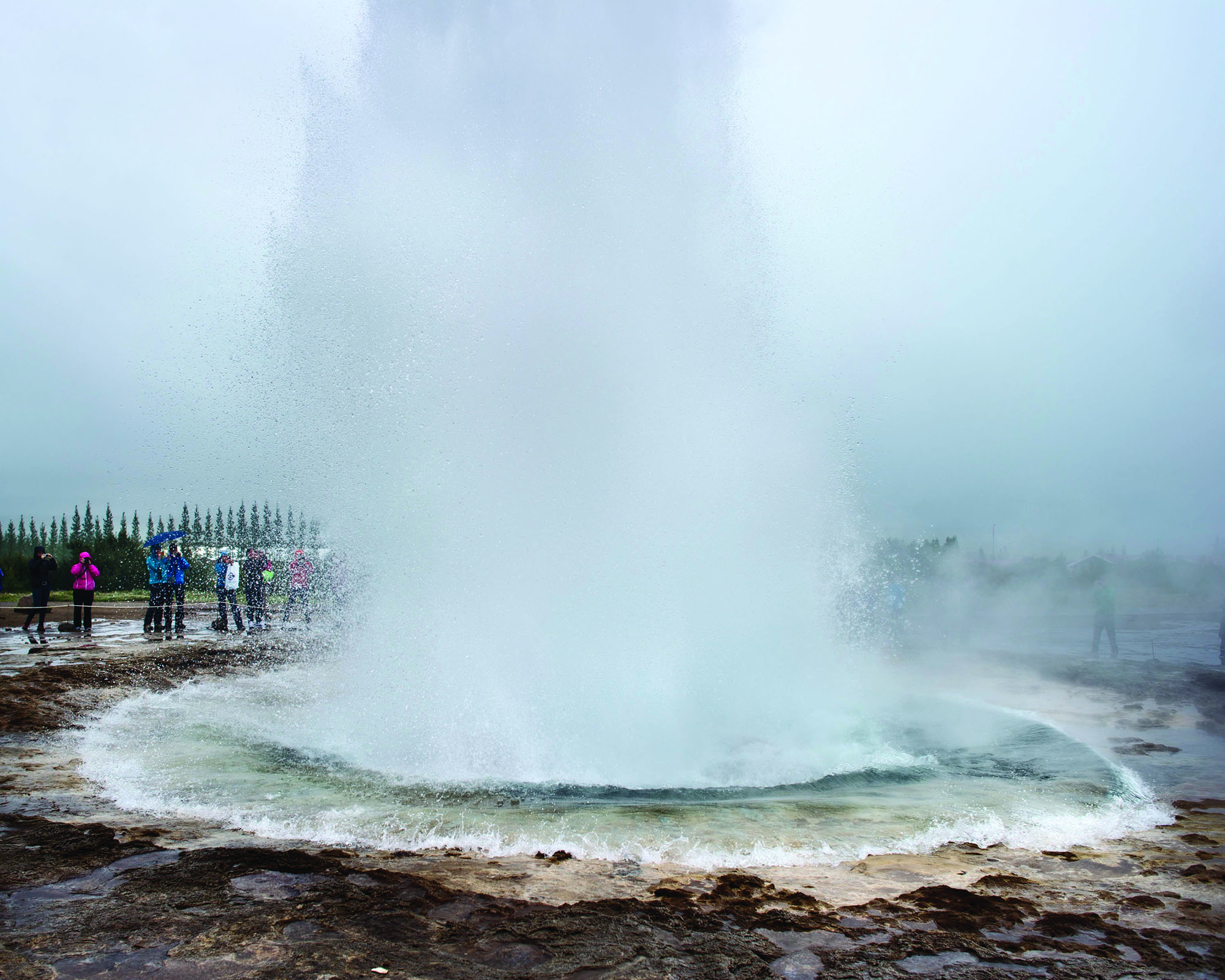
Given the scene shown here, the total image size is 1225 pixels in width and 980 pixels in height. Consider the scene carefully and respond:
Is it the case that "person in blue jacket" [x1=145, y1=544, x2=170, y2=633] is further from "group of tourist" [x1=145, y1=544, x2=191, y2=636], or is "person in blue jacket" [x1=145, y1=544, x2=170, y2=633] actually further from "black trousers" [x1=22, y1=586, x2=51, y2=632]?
"black trousers" [x1=22, y1=586, x2=51, y2=632]

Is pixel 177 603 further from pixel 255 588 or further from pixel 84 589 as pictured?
pixel 84 589

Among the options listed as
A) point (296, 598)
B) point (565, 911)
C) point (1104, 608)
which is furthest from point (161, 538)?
point (1104, 608)

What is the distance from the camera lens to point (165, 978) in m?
2.99

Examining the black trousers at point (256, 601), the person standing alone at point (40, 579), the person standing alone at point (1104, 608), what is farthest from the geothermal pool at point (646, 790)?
the person standing alone at point (1104, 608)

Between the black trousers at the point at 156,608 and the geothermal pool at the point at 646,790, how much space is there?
7.59m

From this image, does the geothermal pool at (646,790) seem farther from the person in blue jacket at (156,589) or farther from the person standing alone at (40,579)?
the person standing alone at (40,579)

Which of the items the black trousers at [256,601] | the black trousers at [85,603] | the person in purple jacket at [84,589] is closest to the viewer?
the person in purple jacket at [84,589]

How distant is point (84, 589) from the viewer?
15.2 metres

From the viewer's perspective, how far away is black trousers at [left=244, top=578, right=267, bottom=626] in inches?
685

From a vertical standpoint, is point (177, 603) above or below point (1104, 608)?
above

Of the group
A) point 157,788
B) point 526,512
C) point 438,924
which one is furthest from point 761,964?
point 526,512

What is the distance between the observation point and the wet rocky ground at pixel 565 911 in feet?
10.6

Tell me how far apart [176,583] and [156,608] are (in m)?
0.60

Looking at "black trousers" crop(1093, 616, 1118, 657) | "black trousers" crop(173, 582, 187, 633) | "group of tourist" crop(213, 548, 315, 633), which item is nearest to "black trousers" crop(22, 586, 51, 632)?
"black trousers" crop(173, 582, 187, 633)
